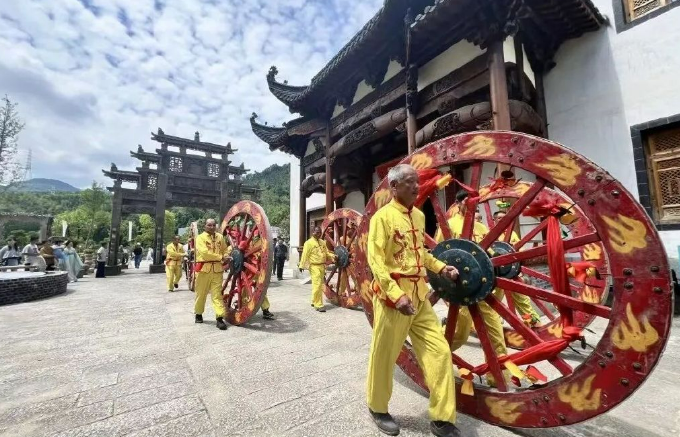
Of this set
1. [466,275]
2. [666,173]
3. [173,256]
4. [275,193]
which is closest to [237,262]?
[466,275]

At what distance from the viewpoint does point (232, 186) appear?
21.4 metres

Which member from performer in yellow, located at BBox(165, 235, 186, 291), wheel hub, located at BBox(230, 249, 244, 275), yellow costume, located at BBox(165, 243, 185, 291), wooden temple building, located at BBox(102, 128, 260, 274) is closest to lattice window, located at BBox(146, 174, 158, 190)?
wooden temple building, located at BBox(102, 128, 260, 274)

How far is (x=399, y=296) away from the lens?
1.72 m

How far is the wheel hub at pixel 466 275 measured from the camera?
74.2 inches

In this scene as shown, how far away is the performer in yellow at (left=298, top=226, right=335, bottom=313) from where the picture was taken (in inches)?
228

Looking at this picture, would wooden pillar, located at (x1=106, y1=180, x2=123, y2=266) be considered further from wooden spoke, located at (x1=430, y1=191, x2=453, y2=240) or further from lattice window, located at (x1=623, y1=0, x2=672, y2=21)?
lattice window, located at (x1=623, y1=0, x2=672, y2=21)

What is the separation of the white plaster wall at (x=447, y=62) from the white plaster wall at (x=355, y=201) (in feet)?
15.3

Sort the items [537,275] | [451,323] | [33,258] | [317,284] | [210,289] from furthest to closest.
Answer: [33,258], [317,284], [210,289], [537,275], [451,323]

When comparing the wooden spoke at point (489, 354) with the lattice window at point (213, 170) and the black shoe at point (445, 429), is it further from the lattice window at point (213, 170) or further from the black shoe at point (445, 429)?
the lattice window at point (213, 170)

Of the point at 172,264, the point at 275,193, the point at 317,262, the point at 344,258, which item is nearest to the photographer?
the point at 317,262

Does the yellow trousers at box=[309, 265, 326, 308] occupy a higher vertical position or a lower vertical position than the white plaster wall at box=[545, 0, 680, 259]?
lower

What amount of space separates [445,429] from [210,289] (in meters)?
3.85

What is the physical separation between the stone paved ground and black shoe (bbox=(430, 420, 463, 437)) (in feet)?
0.47

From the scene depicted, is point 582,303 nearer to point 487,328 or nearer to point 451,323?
point 451,323
